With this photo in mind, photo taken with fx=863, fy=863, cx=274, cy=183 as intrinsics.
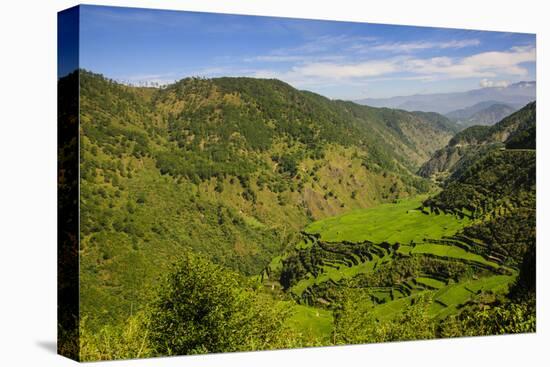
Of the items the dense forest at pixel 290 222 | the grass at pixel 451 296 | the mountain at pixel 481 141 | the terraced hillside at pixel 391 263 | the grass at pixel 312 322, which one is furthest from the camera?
the mountain at pixel 481 141

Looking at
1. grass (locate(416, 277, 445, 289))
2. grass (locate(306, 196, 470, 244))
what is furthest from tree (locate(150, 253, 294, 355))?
grass (locate(416, 277, 445, 289))

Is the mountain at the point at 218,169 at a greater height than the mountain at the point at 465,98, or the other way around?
the mountain at the point at 465,98

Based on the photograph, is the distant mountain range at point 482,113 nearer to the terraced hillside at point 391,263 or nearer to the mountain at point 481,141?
Answer: the mountain at point 481,141

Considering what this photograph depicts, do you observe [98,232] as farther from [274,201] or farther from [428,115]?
[428,115]

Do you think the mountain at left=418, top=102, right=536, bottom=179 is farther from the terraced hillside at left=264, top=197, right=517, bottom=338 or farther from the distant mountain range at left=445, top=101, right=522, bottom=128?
the terraced hillside at left=264, top=197, right=517, bottom=338

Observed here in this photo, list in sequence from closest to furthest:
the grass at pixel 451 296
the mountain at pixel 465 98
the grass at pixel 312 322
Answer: the grass at pixel 312 322
the grass at pixel 451 296
the mountain at pixel 465 98

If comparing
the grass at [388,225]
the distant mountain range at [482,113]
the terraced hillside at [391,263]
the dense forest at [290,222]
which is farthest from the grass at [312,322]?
the distant mountain range at [482,113]

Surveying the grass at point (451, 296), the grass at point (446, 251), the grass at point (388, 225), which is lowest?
the grass at point (451, 296)
